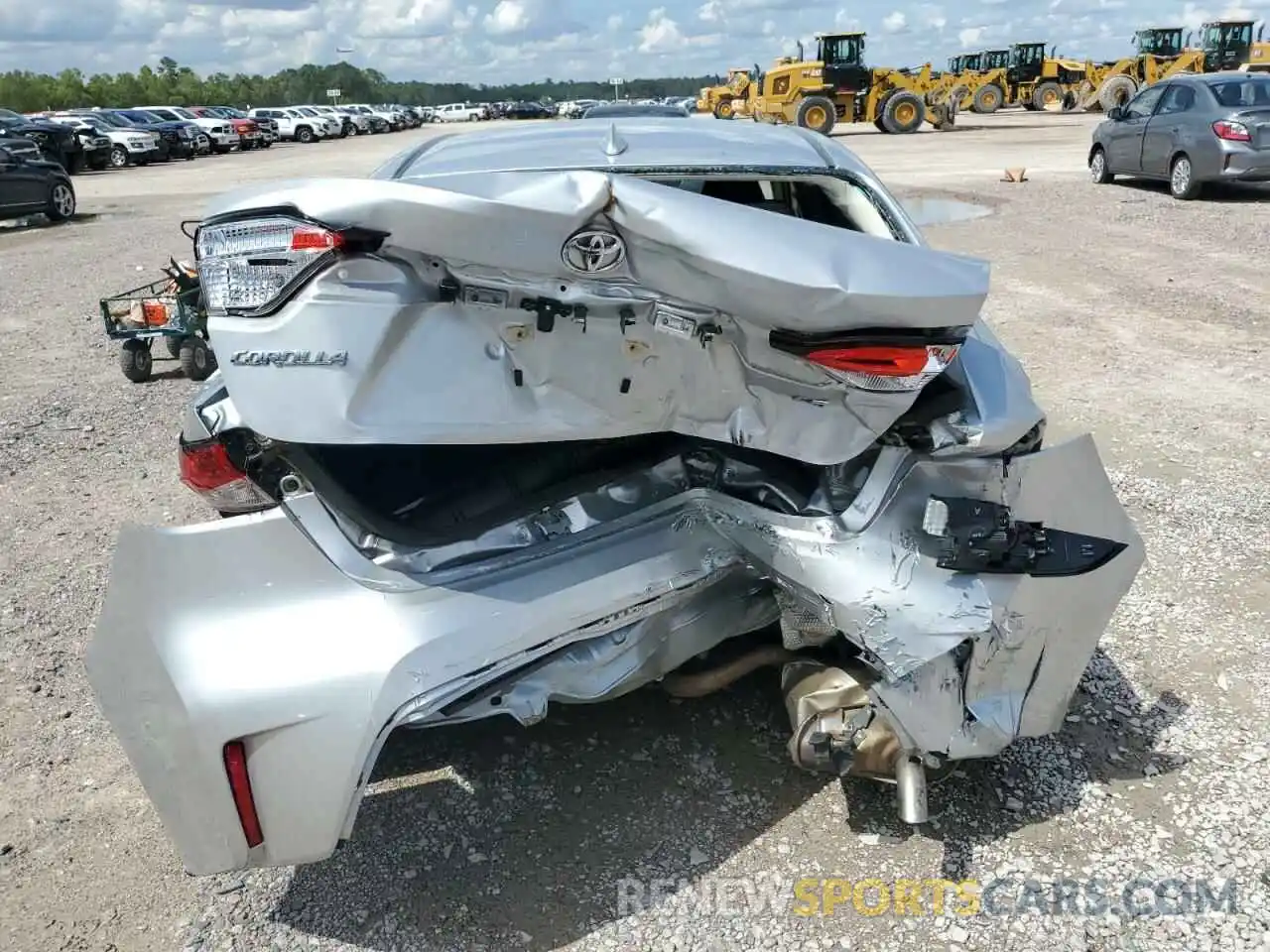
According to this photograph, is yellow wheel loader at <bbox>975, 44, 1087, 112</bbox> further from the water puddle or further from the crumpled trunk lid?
the crumpled trunk lid

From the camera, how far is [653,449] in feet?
8.63

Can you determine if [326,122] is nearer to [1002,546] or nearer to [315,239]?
[315,239]

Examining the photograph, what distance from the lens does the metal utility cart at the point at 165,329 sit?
6680 mm

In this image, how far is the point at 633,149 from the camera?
3064 mm

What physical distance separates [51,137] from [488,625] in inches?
974

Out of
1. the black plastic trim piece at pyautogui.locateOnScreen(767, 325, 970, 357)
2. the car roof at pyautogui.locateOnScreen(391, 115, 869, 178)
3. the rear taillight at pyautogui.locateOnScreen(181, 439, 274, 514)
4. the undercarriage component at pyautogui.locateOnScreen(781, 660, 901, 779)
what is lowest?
the undercarriage component at pyautogui.locateOnScreen(781, 660, 901, 779)

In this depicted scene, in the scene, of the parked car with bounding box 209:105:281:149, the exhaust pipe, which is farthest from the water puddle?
the parked car with bounding box 209:105:281:149

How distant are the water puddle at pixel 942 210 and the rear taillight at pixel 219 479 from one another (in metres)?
10.4

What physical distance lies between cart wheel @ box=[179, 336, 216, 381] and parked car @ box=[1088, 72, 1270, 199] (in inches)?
458

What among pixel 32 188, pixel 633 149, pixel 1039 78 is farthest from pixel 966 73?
pixel 633 149

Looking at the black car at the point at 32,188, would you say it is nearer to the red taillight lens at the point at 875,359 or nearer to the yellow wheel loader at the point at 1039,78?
the red taillight lens at the point at 875,359

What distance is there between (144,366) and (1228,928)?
271 inches

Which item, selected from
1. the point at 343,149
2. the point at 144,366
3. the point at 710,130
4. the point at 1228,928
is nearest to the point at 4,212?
the point at 144,366

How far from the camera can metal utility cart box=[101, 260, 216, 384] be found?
6680 mm
